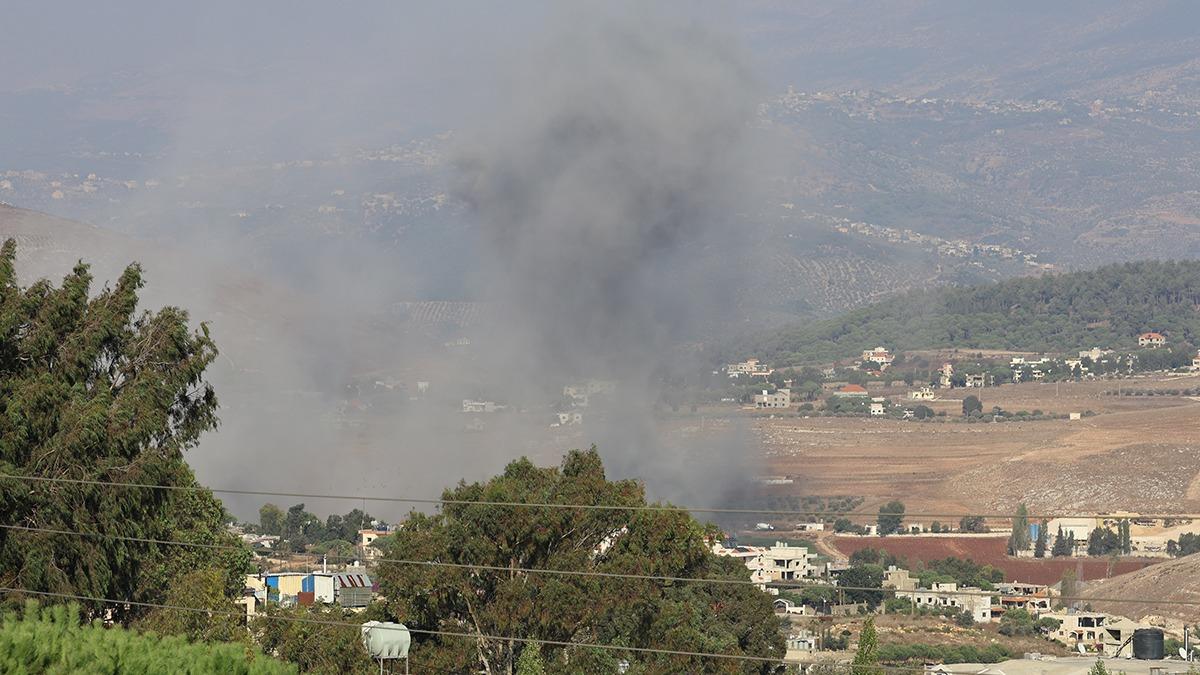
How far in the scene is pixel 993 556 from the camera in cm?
12512

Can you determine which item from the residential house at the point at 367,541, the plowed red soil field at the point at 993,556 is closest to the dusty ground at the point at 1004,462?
the plowed red soil field at the point at 993,556

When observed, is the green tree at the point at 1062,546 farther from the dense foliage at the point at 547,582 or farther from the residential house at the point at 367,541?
the dense foliage at the point at 547,582

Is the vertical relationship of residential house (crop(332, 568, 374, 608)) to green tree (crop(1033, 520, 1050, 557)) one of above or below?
below

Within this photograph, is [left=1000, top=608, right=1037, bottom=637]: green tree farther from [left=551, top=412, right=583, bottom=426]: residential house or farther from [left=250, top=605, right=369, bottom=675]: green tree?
[left=551, top=412, right=583, bottom=426]: residential house

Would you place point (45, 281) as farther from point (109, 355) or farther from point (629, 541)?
point (629, 541)

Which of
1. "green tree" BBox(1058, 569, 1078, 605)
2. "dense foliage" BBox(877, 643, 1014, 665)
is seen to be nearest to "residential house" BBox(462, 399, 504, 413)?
"green tree" BBox(1058, 569, 1078, 605)

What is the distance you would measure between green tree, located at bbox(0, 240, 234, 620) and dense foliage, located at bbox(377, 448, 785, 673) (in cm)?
618

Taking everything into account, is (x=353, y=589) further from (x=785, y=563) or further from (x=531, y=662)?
(x=785, y=563)

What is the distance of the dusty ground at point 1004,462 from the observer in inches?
5974

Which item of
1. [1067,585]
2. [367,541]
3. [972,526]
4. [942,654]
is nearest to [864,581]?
[1067,585]

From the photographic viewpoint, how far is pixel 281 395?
173 metres

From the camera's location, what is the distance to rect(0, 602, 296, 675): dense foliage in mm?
22000

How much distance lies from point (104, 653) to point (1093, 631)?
66969 millimetres

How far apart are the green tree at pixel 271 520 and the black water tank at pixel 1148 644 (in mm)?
57390
